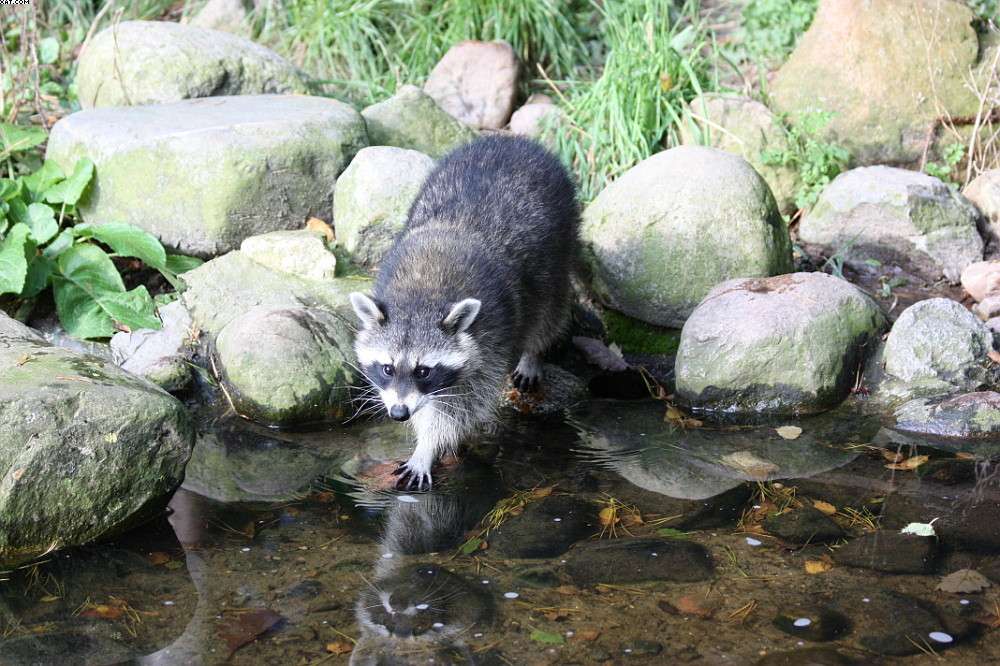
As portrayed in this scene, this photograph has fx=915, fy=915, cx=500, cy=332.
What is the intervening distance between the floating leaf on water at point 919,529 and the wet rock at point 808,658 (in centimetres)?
82

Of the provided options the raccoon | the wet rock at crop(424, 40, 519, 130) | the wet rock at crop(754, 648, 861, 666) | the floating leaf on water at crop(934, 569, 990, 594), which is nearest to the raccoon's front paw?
the raccoon

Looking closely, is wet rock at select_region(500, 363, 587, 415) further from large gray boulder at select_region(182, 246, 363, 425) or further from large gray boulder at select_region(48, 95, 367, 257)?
large gray boulder at select_region(48, 95, 367, 257)

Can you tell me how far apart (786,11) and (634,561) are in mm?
5137

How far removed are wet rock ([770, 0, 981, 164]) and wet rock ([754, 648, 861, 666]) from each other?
4414 millimetres

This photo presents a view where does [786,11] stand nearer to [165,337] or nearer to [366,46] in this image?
[366,46]

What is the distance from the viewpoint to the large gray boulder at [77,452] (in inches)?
119

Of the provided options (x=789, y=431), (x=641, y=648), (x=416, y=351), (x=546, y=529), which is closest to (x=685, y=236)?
(x=789, y=431)

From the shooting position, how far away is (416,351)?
146 inches

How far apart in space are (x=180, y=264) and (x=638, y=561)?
332 cm

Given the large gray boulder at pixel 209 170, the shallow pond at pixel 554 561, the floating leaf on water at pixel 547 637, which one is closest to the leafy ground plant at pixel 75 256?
the large gray boulder at pixel 209 170

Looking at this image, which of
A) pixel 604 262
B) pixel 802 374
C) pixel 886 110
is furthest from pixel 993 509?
pixel 886 110

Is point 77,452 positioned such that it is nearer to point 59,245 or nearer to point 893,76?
point 59,245

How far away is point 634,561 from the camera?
9.96ft

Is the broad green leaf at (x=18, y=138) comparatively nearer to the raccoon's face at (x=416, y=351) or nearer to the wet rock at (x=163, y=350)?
the wet rock at (x=163, y=350)
